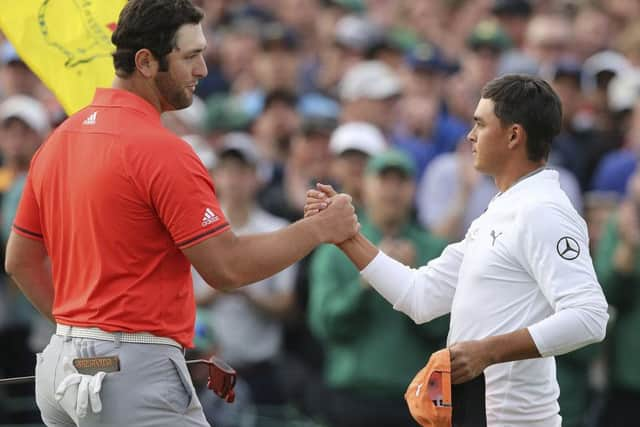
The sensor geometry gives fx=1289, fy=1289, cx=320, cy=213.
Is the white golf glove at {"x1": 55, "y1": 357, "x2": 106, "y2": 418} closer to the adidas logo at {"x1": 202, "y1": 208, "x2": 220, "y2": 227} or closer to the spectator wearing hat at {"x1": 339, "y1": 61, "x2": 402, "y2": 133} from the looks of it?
the adidas logo at {"x1": 202, "y1": 208, "x2": 220, "y2": 227}

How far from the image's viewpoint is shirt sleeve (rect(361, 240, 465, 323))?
5.25 meters

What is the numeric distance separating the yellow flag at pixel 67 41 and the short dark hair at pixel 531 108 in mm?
1796

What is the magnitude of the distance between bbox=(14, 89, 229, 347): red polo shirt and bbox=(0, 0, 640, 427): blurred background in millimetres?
3062

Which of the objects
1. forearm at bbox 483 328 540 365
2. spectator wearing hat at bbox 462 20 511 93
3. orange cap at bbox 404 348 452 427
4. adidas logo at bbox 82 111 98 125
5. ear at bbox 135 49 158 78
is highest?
spectator wearing hat at bbox 462 20 511 93

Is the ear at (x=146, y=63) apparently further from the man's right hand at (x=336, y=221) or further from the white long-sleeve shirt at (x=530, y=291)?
the white long-sleeve shirt at (x=530, y=291)

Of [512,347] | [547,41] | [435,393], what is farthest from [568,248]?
[547,41]

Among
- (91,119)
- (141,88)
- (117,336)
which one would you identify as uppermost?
(141,88)

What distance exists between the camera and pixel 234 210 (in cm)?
917

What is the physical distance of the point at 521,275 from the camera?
189 inches

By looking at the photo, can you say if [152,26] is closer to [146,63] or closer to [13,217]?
[146,63]

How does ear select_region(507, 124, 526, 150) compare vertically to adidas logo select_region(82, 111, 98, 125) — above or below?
below

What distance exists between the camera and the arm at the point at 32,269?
17.2 feet

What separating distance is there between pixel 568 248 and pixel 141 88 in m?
1.72

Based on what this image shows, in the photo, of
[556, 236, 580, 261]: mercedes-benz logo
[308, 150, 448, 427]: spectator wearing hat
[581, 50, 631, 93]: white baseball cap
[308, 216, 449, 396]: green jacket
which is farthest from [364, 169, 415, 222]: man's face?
[556, 236, 580, 261]: mercedes-benz logo
